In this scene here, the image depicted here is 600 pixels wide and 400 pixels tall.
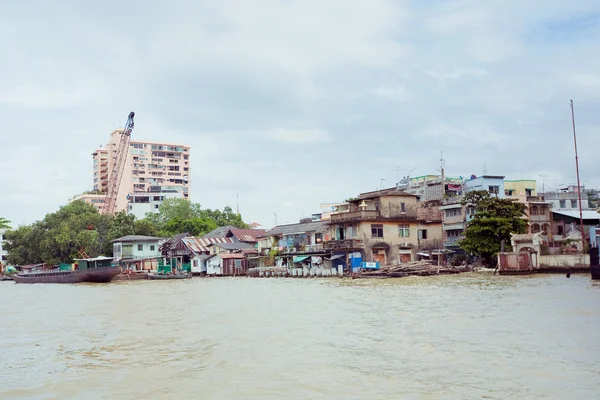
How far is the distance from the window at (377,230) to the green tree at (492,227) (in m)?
9.92

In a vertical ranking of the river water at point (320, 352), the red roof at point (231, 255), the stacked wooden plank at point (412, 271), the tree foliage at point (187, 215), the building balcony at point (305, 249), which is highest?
the tree foliage at point (187, 215)

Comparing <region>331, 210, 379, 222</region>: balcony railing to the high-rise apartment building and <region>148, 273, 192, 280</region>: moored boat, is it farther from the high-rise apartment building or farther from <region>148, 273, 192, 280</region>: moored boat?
the high-rise apartment building

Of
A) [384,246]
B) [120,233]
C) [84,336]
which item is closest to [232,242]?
[120,233]

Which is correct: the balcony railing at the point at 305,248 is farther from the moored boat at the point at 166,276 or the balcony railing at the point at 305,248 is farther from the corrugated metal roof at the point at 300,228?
the moored boat at the point at 166,276

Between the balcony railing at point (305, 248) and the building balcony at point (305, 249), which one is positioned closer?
the building balcony at point (305, 249)

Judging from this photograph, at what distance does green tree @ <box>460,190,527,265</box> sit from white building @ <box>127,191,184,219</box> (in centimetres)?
8144

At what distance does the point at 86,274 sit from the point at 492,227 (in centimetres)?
3987

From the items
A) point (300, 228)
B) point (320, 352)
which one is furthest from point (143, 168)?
point (320, 352)

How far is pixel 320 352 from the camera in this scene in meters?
13.4

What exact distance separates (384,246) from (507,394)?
47.0 metres

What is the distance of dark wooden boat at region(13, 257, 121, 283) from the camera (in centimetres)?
5912

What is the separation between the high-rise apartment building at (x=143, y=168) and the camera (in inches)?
5502

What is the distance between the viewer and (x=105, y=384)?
35.7ft

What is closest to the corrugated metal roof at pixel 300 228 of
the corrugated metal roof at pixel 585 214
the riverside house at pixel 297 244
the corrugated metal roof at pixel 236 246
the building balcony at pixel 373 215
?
the riverside house at pixel 297 244
